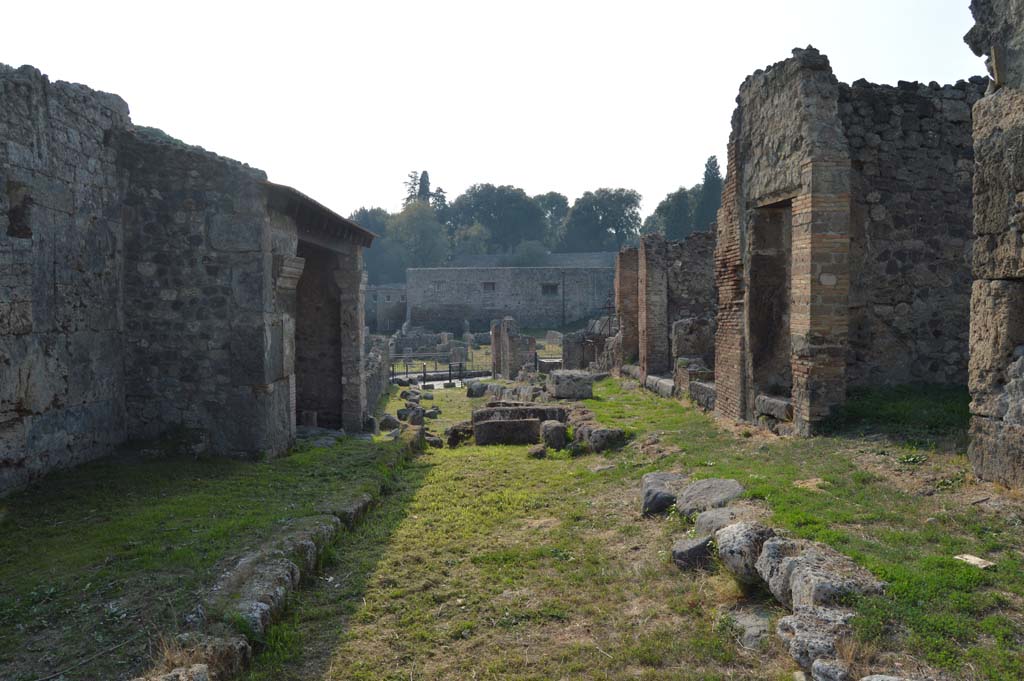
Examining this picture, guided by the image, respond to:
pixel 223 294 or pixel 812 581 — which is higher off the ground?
pixel 223 294

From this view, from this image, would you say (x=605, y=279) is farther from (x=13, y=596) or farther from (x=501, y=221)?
(x=13, y=596)

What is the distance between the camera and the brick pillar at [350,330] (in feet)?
42.2

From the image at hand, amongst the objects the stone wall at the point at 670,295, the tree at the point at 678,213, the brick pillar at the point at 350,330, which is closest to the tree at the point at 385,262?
the tree at the point at 678,213

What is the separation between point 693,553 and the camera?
530 centimetres

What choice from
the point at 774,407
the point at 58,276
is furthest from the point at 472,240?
the point at 58,276

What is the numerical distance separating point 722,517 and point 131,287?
7.63 m

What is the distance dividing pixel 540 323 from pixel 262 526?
41439 mm

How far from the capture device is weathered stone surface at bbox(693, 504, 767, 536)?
5449 mm

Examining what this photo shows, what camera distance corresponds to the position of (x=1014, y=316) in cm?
534

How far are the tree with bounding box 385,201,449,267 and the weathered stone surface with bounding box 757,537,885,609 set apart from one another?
68454 mm

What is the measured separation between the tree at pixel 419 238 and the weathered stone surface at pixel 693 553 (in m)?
67.6

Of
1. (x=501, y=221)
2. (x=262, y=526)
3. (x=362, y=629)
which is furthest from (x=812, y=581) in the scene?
(x=501, y=221)

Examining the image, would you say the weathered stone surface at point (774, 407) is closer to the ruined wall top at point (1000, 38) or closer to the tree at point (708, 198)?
the ruined wall top at point (1000, 38)

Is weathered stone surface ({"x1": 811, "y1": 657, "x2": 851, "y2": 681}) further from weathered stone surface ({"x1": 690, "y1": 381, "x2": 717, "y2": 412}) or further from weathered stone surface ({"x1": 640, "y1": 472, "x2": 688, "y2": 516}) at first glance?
weathered stone surface ({"x1": 690, "y1": 381, "x2": 717, "y2": 412})
